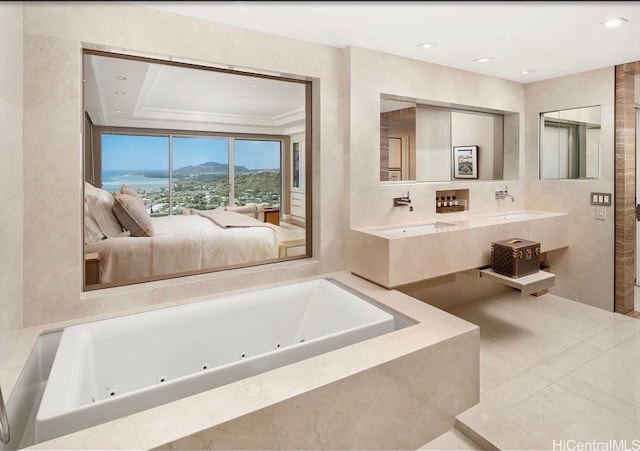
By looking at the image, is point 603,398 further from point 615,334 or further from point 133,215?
point 133,215

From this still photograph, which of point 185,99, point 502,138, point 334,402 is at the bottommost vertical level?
point 334,402

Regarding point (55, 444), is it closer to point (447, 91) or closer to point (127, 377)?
point (127, 377)

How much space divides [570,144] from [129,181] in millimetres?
4324

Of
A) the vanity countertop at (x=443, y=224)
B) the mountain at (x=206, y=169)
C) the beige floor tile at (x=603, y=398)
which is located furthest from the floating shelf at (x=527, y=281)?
the mountain at (x=206, y=169)

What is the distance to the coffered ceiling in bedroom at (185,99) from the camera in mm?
2850

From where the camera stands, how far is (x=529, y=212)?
4.22 metres

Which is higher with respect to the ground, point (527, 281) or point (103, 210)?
point (103, 210)

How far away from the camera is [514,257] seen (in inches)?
123

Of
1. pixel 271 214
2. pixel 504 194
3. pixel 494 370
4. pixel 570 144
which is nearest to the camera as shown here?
A: pixel 494 370

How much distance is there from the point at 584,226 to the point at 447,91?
1.98 m

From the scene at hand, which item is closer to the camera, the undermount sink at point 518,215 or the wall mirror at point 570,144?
the wall mirror at point 570,144

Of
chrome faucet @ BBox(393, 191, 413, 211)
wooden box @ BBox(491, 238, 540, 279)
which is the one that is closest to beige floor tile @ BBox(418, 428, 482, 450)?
wooden box @ BBox(491, 238, 540, 279)

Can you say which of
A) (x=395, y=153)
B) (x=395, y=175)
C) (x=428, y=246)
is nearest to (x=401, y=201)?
(x=395, y=175)

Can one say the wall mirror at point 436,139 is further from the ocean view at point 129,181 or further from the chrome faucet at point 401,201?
the ocean view at point 129,181
